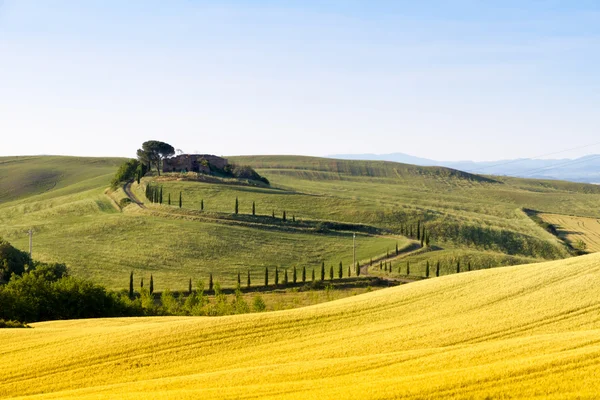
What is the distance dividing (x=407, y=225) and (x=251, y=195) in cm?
3396

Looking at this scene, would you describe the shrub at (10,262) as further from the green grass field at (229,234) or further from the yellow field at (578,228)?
the yellow field at (578,228)

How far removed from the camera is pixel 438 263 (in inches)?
3546

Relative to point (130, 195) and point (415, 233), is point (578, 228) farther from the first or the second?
point (130, 195)

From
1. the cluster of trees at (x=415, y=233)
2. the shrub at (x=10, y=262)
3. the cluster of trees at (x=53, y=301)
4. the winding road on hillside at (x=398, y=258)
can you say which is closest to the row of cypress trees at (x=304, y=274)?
the winding road on hillside at (x=398, y=258)

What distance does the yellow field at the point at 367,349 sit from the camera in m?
19.2

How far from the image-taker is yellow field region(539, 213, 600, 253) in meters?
121

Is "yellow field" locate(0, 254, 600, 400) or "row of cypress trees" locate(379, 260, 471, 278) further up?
"yellow field" locate(0, 254, 600, 400)

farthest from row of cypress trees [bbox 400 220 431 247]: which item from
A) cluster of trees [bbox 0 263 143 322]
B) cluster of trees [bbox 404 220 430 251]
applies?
cluster of trees [bbox 0 263 143 322]

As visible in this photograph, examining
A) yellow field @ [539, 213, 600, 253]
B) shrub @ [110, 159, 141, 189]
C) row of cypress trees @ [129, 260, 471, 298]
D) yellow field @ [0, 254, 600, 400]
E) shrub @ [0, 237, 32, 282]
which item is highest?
shrub @ [110, 159, 141, 189]

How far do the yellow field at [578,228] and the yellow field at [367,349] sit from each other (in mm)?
81540

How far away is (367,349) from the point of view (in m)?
27.8

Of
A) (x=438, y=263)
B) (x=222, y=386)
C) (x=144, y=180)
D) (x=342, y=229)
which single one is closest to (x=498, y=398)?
(x=222, y=386)

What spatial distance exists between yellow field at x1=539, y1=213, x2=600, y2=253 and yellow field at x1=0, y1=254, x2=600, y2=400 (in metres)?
81.5

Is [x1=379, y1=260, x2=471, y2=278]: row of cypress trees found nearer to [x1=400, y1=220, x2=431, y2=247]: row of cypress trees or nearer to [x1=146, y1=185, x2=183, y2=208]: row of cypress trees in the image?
[x1=400, y1=220, x2=431, y2=247]: row of cypress trees
